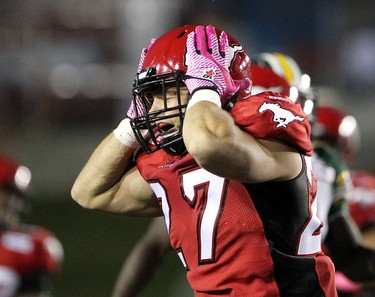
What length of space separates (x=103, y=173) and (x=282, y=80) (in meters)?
0.85

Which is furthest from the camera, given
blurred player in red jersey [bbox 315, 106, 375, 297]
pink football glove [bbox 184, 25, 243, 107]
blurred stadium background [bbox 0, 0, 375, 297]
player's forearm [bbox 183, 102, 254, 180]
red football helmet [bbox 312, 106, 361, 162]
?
blurred stadium background [bbox 0, 0, 375, 297]

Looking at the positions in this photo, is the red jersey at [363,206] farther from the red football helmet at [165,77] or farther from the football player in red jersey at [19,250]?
the red football helmet at [165,77]

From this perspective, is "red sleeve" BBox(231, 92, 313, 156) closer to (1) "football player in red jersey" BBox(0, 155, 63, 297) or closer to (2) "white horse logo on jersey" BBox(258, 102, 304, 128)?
(2) "white horse logo on jersey" BBox(258, 102, 304, 128)

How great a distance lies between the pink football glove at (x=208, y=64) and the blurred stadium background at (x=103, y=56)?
728 centimetres

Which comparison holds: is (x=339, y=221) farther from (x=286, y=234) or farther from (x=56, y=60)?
(x=56, y=60)

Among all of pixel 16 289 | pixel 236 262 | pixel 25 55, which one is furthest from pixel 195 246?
pixel 25 55

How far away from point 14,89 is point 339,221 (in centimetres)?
727

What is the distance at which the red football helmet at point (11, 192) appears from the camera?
16.6ft

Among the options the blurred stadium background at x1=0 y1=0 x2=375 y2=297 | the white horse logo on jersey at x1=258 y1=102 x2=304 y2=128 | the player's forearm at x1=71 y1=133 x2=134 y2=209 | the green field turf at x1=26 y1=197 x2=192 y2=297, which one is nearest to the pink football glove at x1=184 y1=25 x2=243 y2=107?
the white horse logo on jersey at x1=258 y1=102 x2=304 y2=128

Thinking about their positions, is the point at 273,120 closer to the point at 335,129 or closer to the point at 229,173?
the point at 229,173

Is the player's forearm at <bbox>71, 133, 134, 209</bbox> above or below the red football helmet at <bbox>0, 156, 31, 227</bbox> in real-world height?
above

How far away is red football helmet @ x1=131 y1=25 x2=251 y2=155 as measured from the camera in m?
2.62

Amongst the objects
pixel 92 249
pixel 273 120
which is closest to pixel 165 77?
pixel 273 120

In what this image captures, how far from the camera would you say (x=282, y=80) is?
3.49 meters
